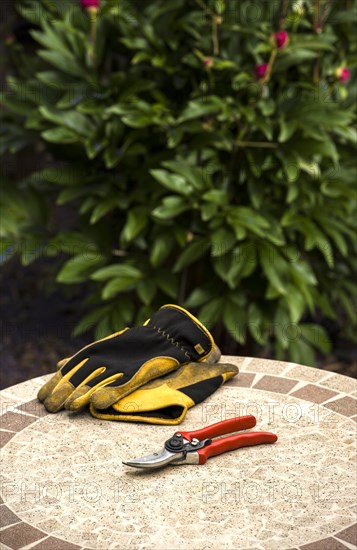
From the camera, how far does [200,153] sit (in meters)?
3.11

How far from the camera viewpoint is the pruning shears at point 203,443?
1.42m

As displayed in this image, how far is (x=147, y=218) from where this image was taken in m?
3.08

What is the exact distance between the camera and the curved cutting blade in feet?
4.59

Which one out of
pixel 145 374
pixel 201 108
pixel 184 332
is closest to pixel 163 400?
pixel 145 374

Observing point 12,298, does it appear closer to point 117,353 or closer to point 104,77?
point 104,77

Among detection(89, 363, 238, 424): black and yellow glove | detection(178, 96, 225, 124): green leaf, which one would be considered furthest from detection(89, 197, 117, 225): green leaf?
detection(89, 363, 238, 424): black and yellow glove

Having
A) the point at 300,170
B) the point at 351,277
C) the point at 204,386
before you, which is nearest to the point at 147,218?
the point at 300,170

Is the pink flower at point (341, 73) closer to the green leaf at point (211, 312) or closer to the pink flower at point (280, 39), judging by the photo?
the pink flower at point (280, 39)

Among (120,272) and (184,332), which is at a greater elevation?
(184,332)

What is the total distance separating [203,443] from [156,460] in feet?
0.34

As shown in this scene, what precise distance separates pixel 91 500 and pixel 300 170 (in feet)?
6.81

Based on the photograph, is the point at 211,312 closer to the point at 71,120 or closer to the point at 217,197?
the point at 217,197

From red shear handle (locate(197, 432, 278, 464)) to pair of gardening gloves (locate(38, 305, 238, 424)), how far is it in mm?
156

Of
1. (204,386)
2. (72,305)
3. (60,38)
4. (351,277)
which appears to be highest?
(60,38)
